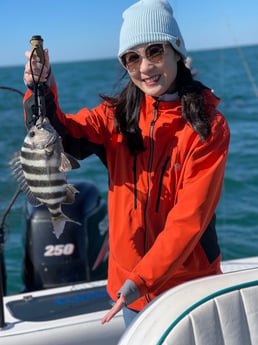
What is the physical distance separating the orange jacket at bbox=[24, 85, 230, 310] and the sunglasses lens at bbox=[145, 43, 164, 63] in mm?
157

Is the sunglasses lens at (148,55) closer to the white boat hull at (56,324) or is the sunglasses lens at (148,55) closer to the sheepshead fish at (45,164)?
the sheepshead fish at (45,164)

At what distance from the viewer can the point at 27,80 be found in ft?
5.87

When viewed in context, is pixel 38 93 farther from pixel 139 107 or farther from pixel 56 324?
pixel 56 324

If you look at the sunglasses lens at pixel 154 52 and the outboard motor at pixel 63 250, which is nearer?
the sunglasses lens at pixel 154 52

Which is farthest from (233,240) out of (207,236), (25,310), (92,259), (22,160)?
(22,160)

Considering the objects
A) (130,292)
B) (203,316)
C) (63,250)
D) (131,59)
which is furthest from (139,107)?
(63,250)

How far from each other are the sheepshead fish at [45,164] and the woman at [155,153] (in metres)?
0.20

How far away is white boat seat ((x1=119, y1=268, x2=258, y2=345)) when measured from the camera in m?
1.43

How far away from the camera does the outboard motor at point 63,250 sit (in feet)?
10.3

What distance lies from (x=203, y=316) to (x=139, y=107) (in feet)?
2.54

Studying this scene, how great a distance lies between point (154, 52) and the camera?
5.86 feet

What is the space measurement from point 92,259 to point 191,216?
1.66m

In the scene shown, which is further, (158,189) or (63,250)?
(63,250)

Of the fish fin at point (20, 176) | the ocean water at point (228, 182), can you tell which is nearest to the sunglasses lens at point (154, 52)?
the ocean water at point (228, 182)
